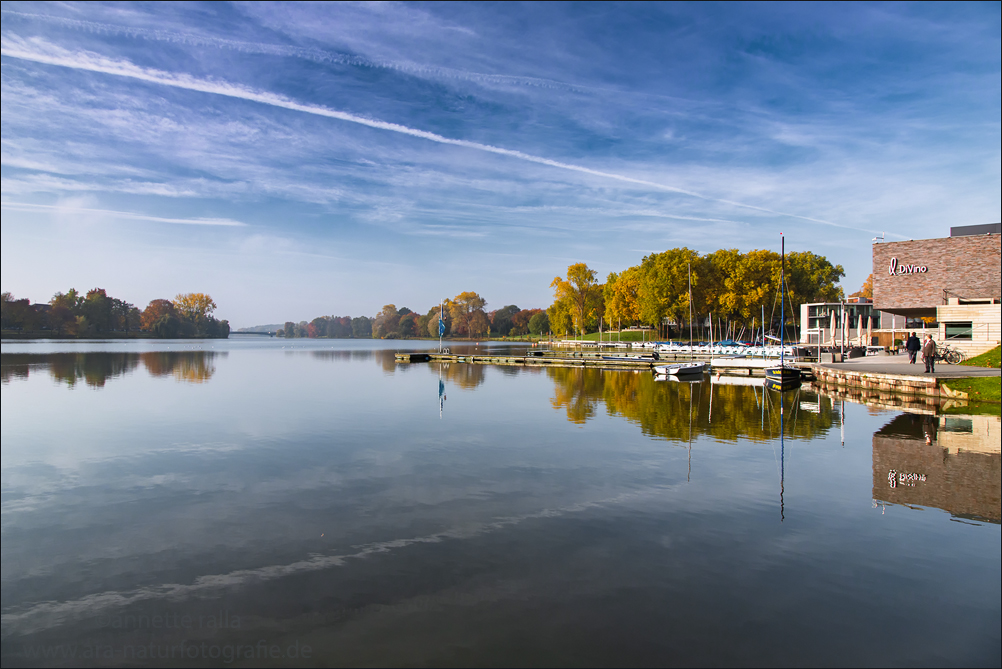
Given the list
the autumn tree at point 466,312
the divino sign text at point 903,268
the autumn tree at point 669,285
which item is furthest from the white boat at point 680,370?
the autumn tree at point 466,312

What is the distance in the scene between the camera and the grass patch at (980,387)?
75.0 feet

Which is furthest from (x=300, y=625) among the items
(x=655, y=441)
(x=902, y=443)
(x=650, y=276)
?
(x=650, y=276)

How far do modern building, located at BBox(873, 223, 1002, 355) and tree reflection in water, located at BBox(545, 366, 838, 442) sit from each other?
52.0 feet

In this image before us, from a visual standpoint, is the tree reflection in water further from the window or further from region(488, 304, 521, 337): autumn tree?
region(488, 304, 521, 337): autumn tree

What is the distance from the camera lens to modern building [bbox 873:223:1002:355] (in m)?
38.1

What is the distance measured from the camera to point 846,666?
5684 mm

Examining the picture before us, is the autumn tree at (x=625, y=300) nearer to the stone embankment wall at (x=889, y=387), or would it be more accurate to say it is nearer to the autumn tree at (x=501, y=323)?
the stone embankment wall at (x=889, y=387)

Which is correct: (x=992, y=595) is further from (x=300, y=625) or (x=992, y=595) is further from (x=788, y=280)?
(x=788, y=280)

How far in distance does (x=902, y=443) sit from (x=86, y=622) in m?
19.0

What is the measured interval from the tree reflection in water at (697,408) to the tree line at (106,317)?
159 meters

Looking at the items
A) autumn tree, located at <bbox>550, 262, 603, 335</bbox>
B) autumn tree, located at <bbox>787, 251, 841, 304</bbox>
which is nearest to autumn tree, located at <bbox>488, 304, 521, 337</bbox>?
autumn tree, located at <bbox>550, 262, 603, 335</bbox>

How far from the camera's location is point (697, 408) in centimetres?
2559

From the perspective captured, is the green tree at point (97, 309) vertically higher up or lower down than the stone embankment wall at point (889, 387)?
higher up

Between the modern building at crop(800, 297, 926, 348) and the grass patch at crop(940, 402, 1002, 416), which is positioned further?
the modern building at crop(800, 297, 926, 348)
